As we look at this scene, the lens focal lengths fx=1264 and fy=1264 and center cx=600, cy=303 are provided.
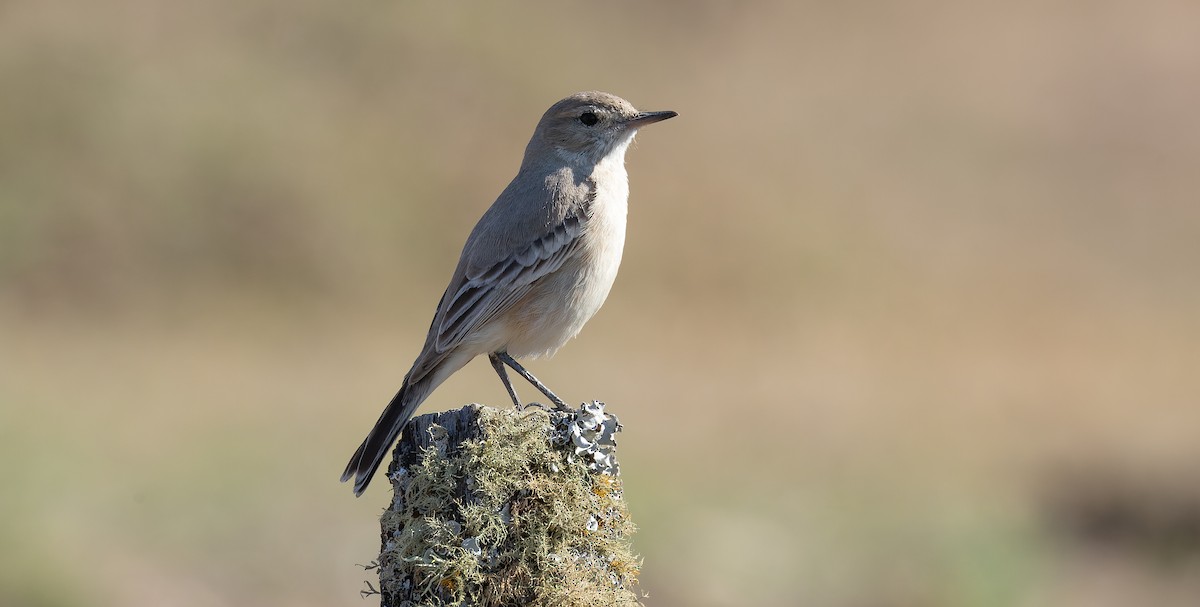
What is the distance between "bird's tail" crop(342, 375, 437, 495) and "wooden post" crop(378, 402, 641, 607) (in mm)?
983

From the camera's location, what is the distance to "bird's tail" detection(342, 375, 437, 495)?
528 cm

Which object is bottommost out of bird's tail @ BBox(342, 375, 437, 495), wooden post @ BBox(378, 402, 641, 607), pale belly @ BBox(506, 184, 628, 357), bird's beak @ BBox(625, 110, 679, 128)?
wooden post @ BBox(378, 402, 641, 607)

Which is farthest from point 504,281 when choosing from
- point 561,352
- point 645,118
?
point 561,352

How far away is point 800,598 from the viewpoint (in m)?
11.1

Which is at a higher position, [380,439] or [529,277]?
[529,277]

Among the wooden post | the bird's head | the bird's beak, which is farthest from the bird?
the wooden post

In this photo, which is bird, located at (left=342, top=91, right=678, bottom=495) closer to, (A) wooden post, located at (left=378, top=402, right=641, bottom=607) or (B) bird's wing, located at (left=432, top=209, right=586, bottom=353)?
(B) bird's wing, located at (left=432, top=209, right=586, bottom=353)

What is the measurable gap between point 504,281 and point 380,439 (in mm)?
1075

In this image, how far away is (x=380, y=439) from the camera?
538 cm

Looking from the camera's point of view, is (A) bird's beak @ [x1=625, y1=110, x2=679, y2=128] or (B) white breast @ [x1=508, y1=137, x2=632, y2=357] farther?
(A) bird's beak @ [x1=625, y1=110, x2=679, y2=128]

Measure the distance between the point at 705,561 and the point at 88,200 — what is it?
931 centimetres

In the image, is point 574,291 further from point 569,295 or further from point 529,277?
point 529,277

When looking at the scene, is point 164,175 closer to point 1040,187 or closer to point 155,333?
point 155,333

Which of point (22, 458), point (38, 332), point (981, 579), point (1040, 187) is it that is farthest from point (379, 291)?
point (1040, 187)
